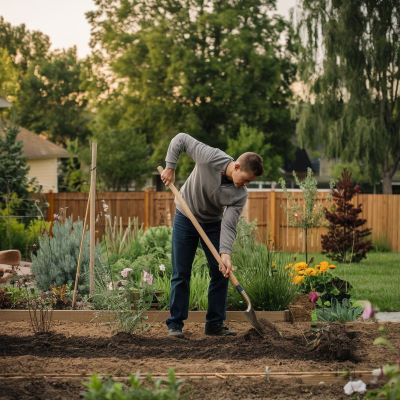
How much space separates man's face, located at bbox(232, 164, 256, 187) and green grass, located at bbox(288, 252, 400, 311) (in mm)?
3281

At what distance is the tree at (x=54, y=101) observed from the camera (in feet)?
164

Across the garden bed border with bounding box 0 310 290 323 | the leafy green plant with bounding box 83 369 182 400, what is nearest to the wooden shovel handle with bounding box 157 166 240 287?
the garden bed border with bounding box 0 310 290 323

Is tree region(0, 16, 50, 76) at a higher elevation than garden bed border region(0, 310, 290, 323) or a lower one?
higher

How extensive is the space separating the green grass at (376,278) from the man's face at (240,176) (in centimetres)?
328

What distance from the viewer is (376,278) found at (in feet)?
45.4

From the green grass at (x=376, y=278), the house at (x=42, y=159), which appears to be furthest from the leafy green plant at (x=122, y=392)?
the house at (x=42, y=159)

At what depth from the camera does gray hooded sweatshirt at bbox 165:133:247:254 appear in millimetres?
6777

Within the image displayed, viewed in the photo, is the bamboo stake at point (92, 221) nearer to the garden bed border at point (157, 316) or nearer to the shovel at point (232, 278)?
the garden bed border at point (157, 316)

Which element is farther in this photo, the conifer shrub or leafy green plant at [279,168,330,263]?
leafy green plant at [279,168,330,263]

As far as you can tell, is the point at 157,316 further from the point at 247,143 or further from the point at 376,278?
the point at 247,143

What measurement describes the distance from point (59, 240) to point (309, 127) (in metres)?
20.7

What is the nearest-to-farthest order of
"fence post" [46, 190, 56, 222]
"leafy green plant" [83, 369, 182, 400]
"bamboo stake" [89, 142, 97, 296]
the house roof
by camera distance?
1. "leafy green plant" [83, 369, 182, 400]
2. "bamboo stake" [89, 142, 97, 296]
3. "fence post" [46, 190, 56, 222]
4. the house roof

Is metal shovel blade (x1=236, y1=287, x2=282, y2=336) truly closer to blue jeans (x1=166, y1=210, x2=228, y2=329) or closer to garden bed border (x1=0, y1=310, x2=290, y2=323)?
blue jeans (x1=166, y1=210, x2=228, y2=329)

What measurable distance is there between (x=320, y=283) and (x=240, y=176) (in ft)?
7.52
